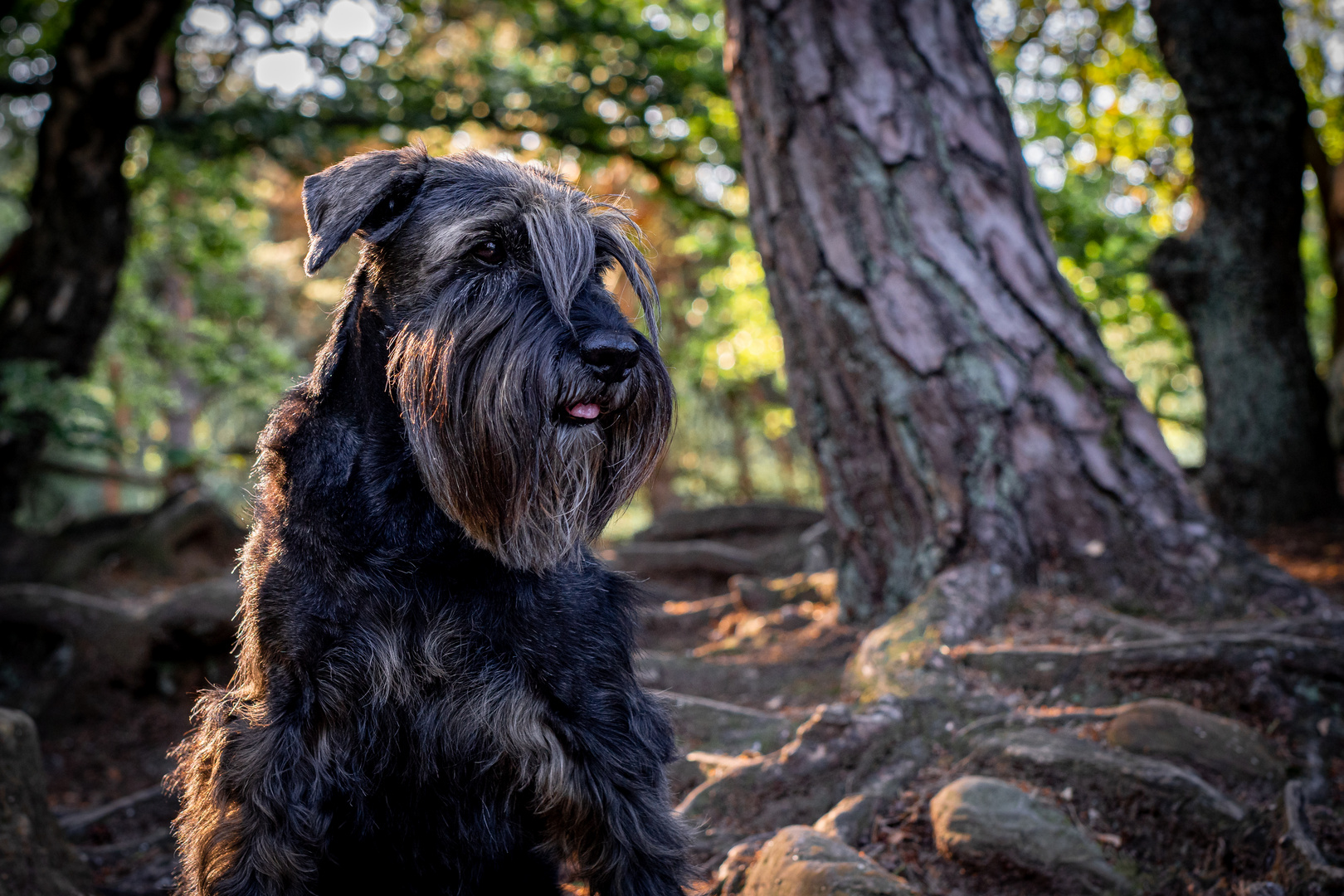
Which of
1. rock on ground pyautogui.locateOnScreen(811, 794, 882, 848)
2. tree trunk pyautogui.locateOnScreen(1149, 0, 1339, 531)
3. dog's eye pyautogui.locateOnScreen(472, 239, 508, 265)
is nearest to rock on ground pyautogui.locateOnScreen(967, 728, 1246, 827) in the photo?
rock on ground pyautogui.locateOnScreen(811, 794, 882, 848)

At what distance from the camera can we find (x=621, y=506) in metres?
2.76

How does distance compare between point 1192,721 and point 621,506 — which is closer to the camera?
point 621,506

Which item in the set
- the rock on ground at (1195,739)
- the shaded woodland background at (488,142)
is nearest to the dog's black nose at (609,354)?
the rock on ground at (1195,739)

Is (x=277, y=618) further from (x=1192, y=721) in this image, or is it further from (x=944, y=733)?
(x=1192, y=721)

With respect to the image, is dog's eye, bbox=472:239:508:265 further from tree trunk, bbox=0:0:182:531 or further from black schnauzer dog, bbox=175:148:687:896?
tree trunk, bbox=0:0:182:531

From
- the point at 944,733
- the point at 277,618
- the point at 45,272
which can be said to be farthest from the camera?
the point at 45,272

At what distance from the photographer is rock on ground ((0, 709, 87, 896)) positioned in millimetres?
2951

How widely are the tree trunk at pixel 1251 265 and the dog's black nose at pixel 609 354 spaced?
18.6ft

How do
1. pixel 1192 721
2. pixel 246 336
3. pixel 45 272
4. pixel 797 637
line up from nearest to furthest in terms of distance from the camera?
pixel 1192 721 → pixel 797 637 → pixel 45 272 → pixel 246 336

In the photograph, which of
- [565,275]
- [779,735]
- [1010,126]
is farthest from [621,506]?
[1010,126]

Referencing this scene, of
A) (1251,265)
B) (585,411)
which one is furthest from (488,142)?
(585,411)

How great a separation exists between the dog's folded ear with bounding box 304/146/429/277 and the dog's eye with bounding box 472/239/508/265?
232 millimetres

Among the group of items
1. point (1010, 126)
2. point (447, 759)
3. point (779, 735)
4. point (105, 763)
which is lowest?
point (105, 763)

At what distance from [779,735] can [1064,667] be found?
3.55 ft
